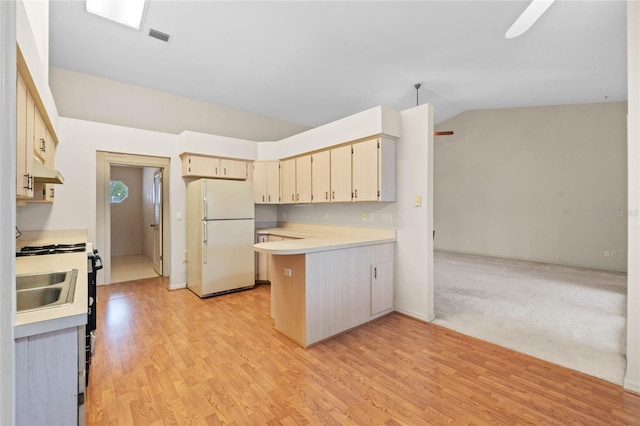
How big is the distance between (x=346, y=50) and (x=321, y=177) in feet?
5.95

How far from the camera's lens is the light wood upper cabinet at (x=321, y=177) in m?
4.17

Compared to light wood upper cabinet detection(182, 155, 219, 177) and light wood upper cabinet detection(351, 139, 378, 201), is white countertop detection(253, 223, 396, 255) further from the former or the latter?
light wood upper cabinet detection(182, 155, 219, 177)

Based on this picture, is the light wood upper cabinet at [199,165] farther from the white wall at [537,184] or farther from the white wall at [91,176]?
the white wall at [537,184]

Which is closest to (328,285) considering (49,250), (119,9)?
(49,250)

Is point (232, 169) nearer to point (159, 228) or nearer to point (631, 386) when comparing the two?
point (159, 228)

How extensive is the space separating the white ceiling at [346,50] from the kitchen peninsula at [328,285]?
2.65 metres

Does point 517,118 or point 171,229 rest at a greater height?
point 517,118

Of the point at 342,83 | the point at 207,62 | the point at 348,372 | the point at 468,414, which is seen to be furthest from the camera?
the point at 342,83

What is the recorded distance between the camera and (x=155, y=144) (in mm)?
4715

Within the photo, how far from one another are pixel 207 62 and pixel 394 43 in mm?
2711

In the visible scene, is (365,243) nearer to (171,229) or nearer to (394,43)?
(394,43)

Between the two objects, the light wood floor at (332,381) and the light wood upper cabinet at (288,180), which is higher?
the light wood upper cabinet at (288,180)

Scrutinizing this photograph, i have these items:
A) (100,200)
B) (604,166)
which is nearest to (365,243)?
(100,200)

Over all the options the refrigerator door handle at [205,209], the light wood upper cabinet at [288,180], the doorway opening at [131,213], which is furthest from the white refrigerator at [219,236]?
the doorway opening at [131,213]
